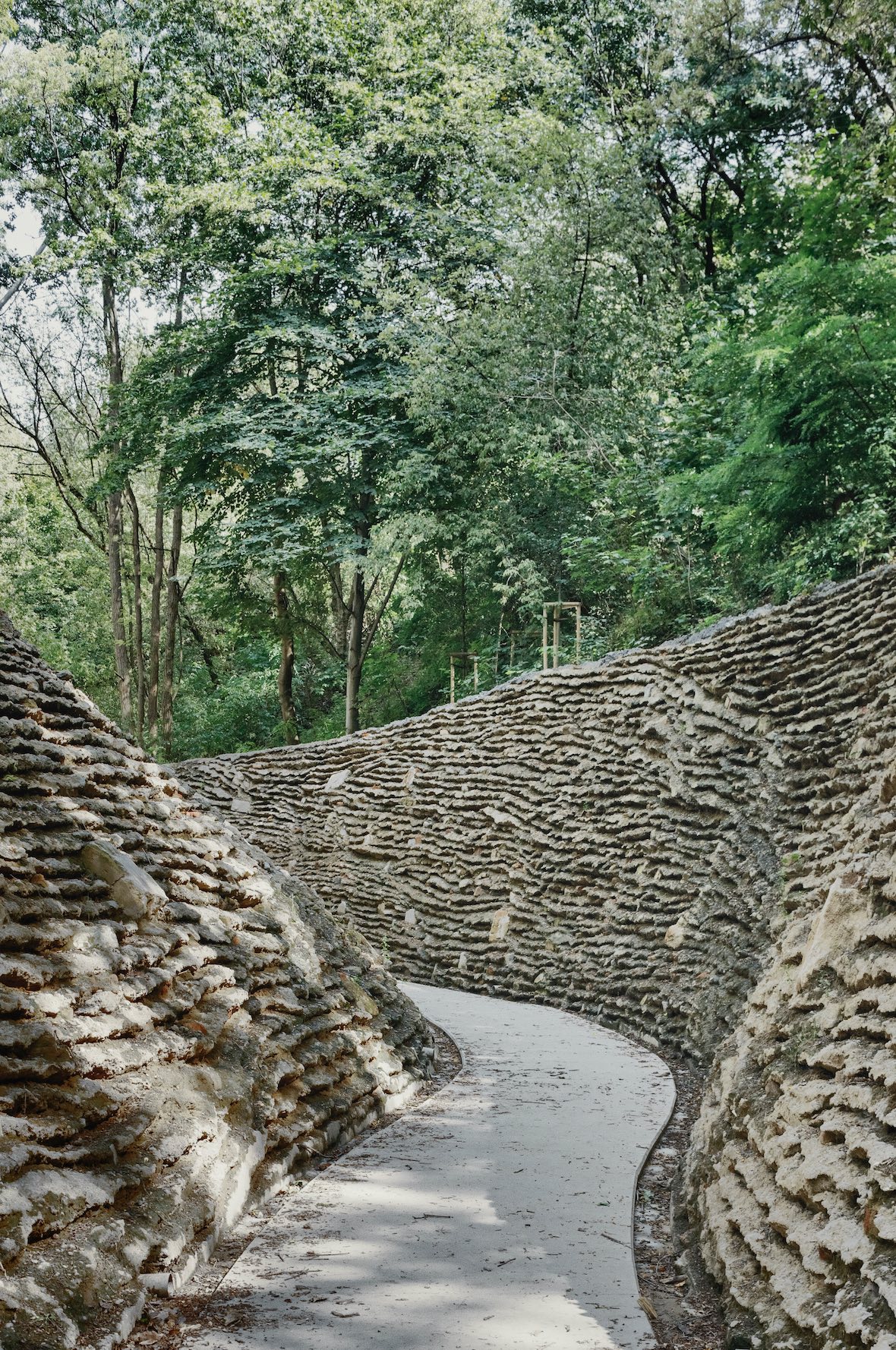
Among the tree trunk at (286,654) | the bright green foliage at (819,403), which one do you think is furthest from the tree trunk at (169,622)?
the bright green foliage at (819,403)

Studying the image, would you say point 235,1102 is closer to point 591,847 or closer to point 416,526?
point 591,847

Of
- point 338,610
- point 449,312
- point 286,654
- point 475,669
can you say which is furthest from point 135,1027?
point 338,610

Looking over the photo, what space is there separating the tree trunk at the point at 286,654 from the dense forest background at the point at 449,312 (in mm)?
70

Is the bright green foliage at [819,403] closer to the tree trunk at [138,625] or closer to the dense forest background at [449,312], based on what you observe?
the dense forest background at [449,312]

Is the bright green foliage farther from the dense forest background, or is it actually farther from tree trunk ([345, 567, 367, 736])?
tree trunk ([345, 567, 367, 736])

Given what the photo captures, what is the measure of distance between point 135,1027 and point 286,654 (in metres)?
16.2

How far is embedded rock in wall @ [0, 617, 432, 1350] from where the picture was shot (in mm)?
2934

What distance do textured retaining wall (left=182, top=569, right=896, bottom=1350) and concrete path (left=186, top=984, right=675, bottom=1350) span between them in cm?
39

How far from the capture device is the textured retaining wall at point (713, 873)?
294cm

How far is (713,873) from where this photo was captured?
25.2 ft

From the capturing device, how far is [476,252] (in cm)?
1603

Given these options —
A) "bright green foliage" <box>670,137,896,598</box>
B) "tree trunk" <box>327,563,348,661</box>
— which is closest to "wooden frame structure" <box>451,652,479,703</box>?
"tree trunk" <box>327,563,348,661</box>

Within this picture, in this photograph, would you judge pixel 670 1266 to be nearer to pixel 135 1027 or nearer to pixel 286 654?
pixel 135 1027

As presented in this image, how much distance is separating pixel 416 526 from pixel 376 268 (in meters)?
4.51
